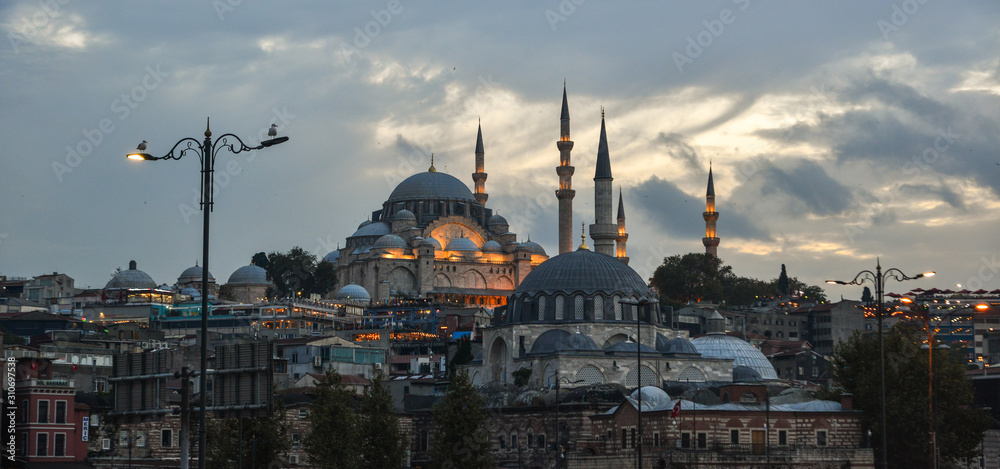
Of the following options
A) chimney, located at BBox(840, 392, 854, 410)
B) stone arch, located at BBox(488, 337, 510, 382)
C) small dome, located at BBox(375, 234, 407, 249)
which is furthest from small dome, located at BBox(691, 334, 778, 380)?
small dome, located at BBox(375, 234, 407, 249)

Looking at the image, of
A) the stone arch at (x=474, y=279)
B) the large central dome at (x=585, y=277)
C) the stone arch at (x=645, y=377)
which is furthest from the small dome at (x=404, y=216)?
the stone arch at (x=645, y=377)

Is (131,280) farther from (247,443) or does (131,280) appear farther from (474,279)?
(247,443)

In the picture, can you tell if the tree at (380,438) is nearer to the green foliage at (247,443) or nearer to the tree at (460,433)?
the tree at (460,433)

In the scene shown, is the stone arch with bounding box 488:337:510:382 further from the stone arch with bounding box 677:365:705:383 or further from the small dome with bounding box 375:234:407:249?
the small dome with bounding box 375:234:407:249

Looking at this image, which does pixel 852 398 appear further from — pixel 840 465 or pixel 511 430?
pixel 511 430

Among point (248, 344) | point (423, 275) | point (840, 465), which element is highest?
point (423, 275)

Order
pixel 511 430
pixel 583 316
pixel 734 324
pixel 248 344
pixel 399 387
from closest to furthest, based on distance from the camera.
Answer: pixel 248 344 < pixel 511 430 < pixel 583 316 < pixel 399 387 < pixel 734 324

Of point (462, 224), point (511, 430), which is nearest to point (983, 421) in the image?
point (511, 430)
